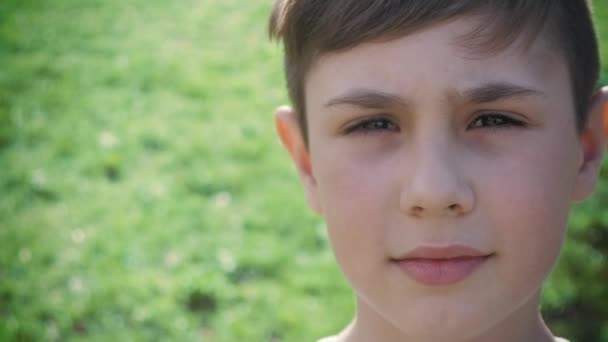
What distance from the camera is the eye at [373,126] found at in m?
1.93

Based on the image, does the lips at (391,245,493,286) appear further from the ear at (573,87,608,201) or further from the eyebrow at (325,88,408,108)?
the ear at (573,87,608,201)

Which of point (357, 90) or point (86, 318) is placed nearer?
point (357, 90)

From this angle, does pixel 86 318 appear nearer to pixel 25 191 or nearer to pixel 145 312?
pixel 145 312

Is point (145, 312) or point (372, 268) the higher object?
point (372, 268)

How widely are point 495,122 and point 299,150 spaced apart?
678 millimetres

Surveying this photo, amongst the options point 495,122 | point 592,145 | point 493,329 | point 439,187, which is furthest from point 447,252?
point 592,145

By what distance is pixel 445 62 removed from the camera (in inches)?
70.7

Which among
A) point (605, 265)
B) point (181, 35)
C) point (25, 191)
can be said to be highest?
point (181, 35)

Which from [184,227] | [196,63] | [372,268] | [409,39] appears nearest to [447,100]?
[409,39]

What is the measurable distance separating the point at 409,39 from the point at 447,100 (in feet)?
0.56

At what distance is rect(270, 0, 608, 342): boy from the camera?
180 centimetres

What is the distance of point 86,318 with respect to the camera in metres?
4.43

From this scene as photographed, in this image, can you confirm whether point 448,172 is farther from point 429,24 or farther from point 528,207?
point 429,24

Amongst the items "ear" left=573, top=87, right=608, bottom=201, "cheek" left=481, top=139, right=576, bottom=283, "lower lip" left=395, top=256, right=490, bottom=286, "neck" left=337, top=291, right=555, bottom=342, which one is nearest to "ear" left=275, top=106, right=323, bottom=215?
"neck" left=337, top=291, right=555, bottom=342
